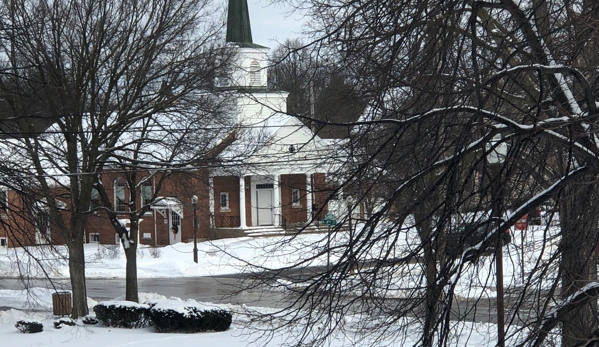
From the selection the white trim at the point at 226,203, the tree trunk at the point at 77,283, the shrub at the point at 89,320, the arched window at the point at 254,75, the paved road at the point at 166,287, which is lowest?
the shrub at the point at 89,320

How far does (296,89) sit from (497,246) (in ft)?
10.9

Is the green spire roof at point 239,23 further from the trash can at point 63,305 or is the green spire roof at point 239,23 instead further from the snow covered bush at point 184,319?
the snow covered bush at point 184,319

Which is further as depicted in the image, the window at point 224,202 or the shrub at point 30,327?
the window at point 224,202

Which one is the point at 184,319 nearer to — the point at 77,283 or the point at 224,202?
the point at 77,283

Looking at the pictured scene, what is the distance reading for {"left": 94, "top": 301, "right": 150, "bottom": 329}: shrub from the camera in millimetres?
20766

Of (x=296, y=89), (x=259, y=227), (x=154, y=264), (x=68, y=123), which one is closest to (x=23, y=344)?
(x=68, y=123)

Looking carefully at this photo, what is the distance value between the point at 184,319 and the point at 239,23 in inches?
1047

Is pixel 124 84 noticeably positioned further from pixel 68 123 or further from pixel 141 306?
pixel 141 306

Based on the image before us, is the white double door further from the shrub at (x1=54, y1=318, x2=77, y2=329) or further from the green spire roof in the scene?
the shrub at (x1=54, y1=318, x2=77, y2=329)

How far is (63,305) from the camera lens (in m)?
23.0

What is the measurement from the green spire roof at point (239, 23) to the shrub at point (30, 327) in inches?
993

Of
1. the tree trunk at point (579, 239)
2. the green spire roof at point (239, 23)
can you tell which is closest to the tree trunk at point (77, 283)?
the tree trunk at point (579, 239)

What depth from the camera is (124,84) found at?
2366 centimetres

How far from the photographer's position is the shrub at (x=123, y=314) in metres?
20.8
